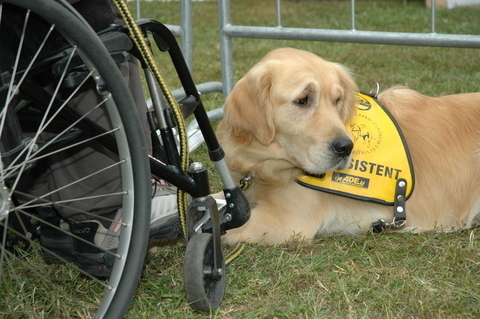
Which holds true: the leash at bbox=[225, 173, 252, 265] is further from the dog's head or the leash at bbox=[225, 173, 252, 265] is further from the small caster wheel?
the small caster wheel

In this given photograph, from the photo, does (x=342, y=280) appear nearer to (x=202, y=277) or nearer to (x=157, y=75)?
(x=202, y=277)

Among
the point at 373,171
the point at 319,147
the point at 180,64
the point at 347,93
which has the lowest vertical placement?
the point at 373,171

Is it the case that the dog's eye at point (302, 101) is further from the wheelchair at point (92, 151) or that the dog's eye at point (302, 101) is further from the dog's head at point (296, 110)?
the wheelchair at point (92, 151)

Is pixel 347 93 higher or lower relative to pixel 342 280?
higher

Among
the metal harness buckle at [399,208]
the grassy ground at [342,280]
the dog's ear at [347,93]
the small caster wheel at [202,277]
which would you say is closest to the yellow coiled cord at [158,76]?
the small caster wheel at [202,277]

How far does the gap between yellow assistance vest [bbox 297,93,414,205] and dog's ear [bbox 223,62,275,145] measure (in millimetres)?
298

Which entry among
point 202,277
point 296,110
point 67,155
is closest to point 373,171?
point 296,110

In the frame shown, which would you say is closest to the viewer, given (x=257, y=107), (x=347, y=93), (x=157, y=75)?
(x=157, y=75)

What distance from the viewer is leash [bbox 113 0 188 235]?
1.99 metres

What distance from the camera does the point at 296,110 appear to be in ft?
9.25

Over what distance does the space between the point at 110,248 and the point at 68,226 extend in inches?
13.1

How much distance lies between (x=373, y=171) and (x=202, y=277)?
1134 mm

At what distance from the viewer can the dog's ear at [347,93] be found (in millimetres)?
2975

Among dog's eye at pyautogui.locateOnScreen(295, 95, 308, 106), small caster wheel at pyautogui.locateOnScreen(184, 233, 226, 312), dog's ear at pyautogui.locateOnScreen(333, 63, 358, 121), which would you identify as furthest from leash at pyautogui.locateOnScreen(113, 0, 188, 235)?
dog's ear at pyautogui.locateOnScreen(333, 63, 358, 121)
